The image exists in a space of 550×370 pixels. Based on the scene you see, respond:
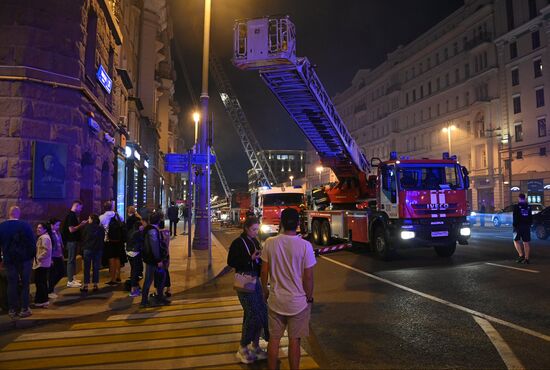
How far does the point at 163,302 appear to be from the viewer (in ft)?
24.9

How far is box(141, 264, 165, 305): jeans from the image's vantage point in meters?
7.22

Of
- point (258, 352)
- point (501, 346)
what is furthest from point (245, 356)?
point (501, 346)

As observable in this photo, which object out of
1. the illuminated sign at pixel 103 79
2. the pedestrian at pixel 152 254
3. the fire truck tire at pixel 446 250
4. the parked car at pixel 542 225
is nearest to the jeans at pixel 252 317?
the pedestrian at pixel 152 254

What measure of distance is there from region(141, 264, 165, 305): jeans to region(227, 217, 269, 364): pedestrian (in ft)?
9.97

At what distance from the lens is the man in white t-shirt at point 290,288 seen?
150 inches

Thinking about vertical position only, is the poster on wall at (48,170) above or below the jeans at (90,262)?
above

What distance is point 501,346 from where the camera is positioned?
5.00 meters

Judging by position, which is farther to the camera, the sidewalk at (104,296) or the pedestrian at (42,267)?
the pedestrian at (42,267)

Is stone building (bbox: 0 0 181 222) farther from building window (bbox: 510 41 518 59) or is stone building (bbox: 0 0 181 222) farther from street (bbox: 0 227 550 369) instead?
building window (bbox: 510 41 518 59)

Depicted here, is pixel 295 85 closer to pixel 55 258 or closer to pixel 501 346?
pixel 55 258

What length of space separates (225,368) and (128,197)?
1783 cm

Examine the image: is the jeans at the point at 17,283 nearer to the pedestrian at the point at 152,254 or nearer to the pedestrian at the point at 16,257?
the pedestrian at the point at 16,257

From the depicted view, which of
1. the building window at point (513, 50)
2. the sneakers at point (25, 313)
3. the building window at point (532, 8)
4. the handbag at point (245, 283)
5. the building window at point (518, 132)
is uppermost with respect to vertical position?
the building window at point (532, 8)

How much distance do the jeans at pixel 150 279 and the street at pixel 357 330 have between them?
29 cm
